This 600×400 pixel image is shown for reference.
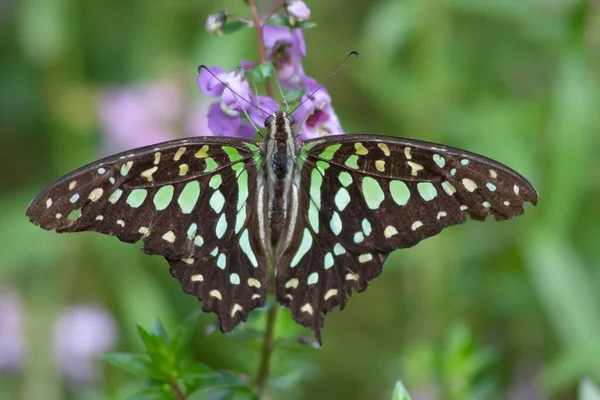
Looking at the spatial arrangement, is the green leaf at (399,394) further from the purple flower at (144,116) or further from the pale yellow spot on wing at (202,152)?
the purple flower at (144,116)

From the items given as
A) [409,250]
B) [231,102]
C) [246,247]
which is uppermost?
[409,250]

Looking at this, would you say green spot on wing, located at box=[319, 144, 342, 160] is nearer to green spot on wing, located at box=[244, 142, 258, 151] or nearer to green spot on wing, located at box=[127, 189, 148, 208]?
green spot on wing, located at box=[244, 142, 258, 151]

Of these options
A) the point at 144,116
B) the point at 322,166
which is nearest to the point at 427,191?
the point at 322,166

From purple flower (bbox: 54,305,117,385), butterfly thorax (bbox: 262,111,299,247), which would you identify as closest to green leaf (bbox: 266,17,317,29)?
butterfly thorax (bbox: 262,111,299,247)

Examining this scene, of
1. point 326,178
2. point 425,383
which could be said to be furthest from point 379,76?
point 326,178

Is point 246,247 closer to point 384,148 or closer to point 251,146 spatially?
point 251,146

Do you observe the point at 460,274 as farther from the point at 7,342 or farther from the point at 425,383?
the point at 7,342
